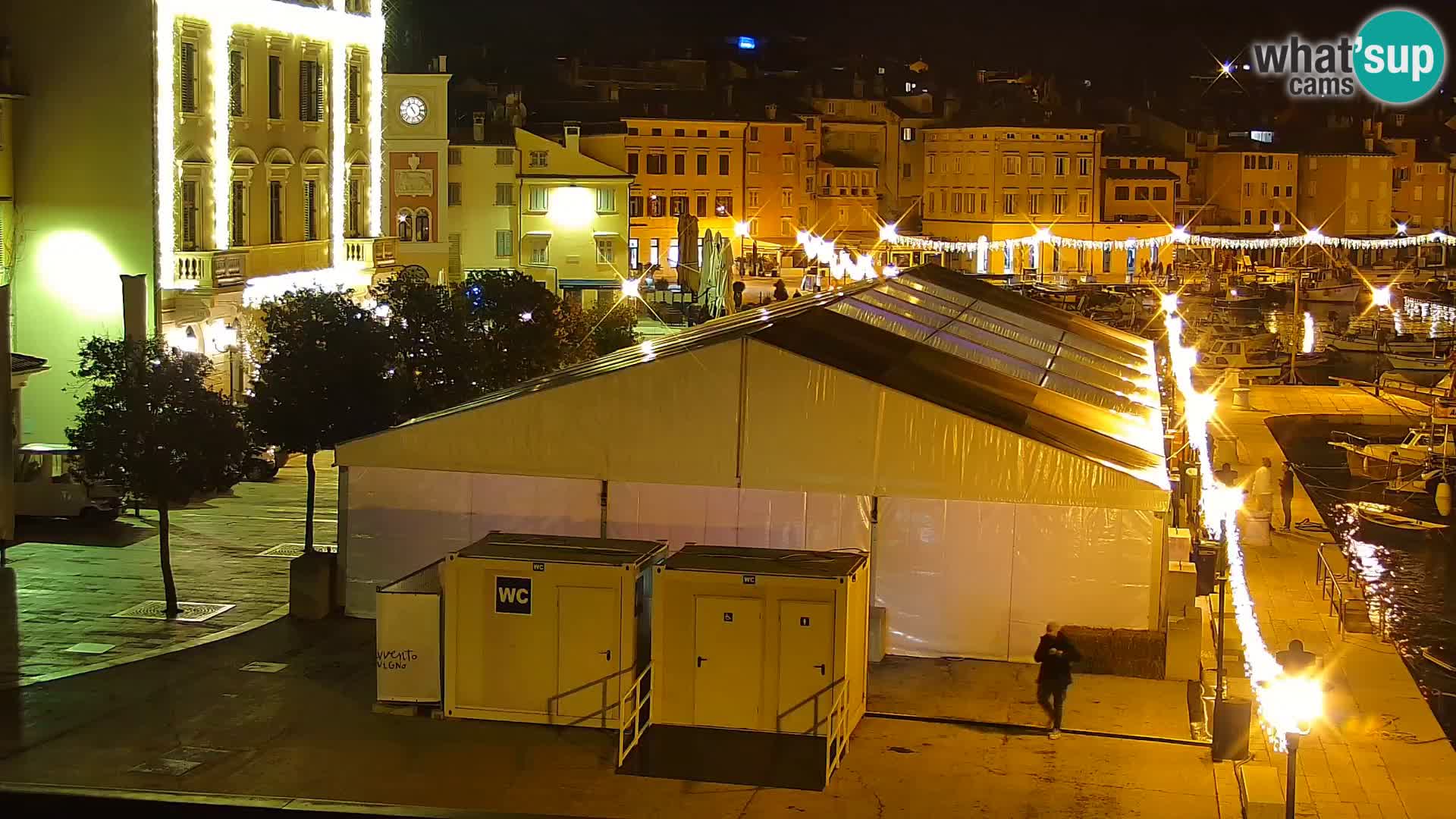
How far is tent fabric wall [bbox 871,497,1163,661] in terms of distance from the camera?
720 inches

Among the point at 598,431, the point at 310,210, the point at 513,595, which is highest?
the point at 310,210

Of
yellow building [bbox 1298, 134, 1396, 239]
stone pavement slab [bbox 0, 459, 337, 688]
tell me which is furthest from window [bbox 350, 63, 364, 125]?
yellow building [bbox 1298, 134, 1396, 239]

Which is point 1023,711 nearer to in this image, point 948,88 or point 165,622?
point 165,622

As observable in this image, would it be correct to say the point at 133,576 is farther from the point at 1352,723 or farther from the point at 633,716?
the point at 1352,723

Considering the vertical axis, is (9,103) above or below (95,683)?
above

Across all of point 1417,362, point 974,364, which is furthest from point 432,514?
point 1417,362

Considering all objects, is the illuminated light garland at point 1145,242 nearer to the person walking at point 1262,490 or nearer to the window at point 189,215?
the window at point 189,215

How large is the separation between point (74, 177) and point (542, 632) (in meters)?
23.1

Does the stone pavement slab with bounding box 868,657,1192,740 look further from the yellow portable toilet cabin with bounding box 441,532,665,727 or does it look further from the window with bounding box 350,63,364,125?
the window with bounding box 350,63,364,125

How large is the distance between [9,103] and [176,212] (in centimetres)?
353

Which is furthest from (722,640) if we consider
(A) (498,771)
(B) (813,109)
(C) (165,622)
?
(B) (813,109)

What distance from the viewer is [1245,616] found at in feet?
68.9

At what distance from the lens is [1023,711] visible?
55.2ft

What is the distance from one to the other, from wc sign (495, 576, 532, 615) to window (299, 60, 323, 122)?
26.7 m
